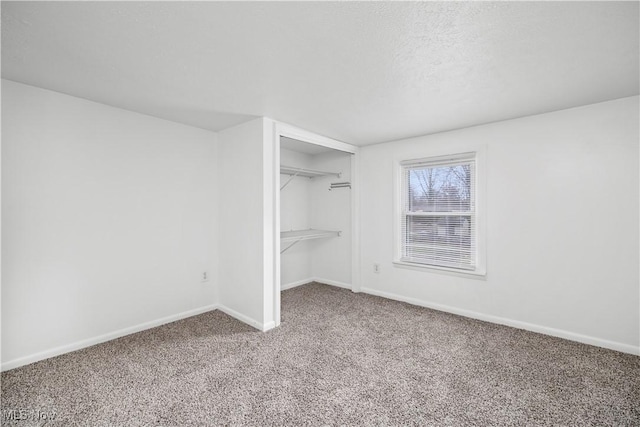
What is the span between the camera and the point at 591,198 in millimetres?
2637

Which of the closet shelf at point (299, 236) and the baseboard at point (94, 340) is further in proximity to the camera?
the closet shelf at point (299, 236)

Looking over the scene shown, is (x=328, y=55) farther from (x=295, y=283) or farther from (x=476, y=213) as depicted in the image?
(x=295, y=283)


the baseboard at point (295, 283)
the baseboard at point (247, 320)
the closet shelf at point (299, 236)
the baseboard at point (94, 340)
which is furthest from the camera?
the baseboard at point (295, 283)

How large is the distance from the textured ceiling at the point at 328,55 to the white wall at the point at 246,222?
18.2 inches

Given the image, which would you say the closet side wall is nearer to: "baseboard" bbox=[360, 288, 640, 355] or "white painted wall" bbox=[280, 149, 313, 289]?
"white painted wall" bbox=[280, 149, 313, 289]

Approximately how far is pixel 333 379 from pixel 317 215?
10.1ft

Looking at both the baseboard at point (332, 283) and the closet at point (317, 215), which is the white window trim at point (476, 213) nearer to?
the closet at point (317, 215)

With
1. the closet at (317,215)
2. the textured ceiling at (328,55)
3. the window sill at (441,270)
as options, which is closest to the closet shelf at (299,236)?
the closet at (317,215)

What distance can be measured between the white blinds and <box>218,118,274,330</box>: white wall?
1.94m

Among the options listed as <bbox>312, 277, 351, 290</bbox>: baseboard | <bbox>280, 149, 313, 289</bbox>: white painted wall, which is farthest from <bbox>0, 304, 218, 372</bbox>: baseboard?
<bbox>312, 277, 351, 290</bbox>: baseboard

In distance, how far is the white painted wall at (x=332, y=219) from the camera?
4.53m

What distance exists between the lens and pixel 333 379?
2098 mm

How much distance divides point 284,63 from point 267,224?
1.58 m

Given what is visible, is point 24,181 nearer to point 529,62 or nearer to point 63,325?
point 63,325
